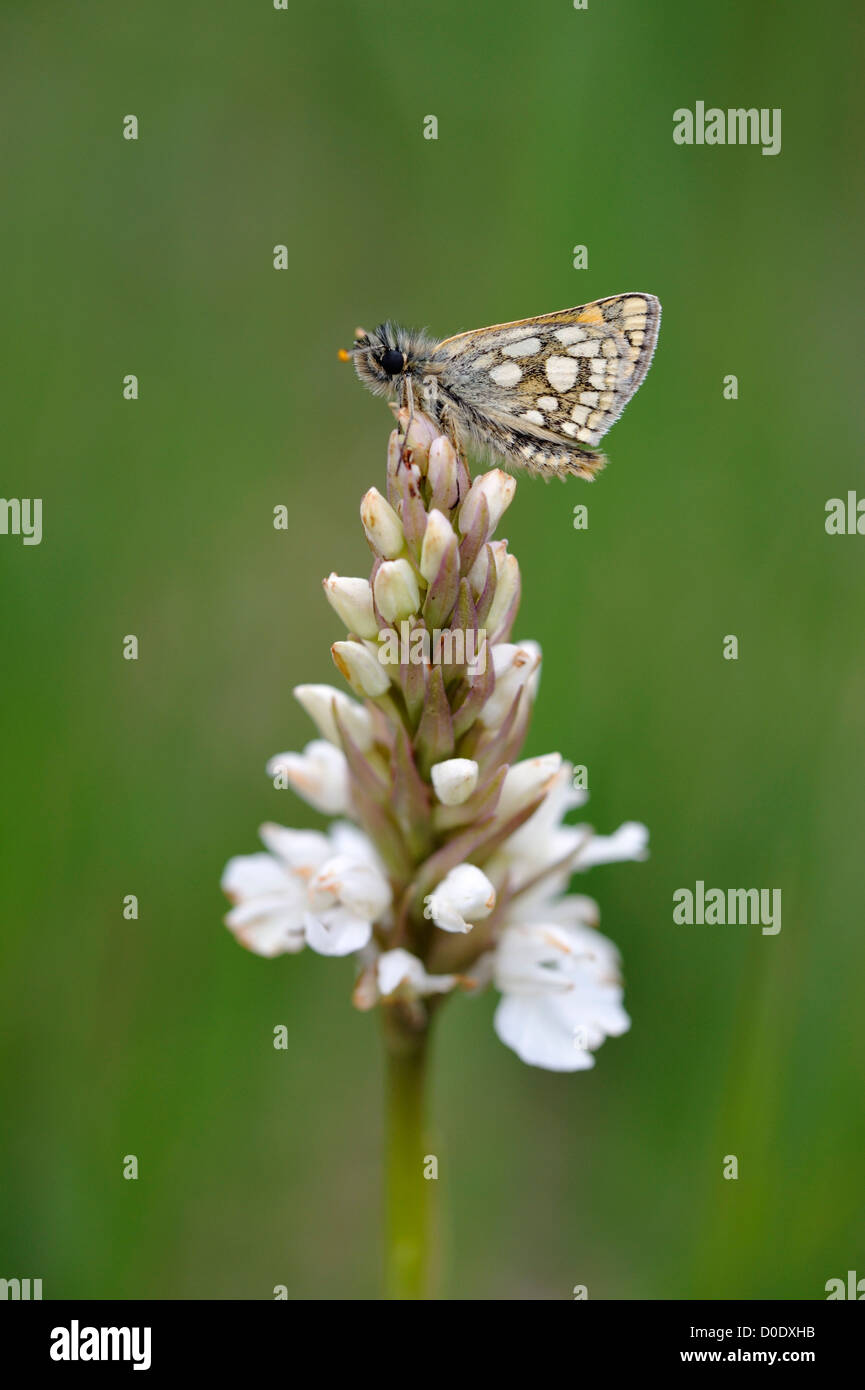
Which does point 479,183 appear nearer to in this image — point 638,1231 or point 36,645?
point 36,645

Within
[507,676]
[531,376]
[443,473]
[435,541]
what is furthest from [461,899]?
[531,376]

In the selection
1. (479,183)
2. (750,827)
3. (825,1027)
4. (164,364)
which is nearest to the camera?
(825,1027)

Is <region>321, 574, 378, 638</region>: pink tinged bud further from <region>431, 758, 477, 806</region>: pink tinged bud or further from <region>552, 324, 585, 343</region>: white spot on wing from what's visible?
<region>552, 324, 585, 343</region>: white spot on wing

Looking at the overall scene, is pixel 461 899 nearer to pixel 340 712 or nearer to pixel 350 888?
pixel 350 888

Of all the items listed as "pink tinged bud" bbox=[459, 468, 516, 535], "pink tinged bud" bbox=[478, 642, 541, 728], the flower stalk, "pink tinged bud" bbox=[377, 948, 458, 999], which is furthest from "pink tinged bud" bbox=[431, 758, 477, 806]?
"pink tinged bud" bbox=[459, 468, 516, 535]

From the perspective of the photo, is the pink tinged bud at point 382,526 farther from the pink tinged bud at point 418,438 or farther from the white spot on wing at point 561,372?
the white spot on wing at point 561,372

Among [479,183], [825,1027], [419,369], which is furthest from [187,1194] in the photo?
[479,183]
